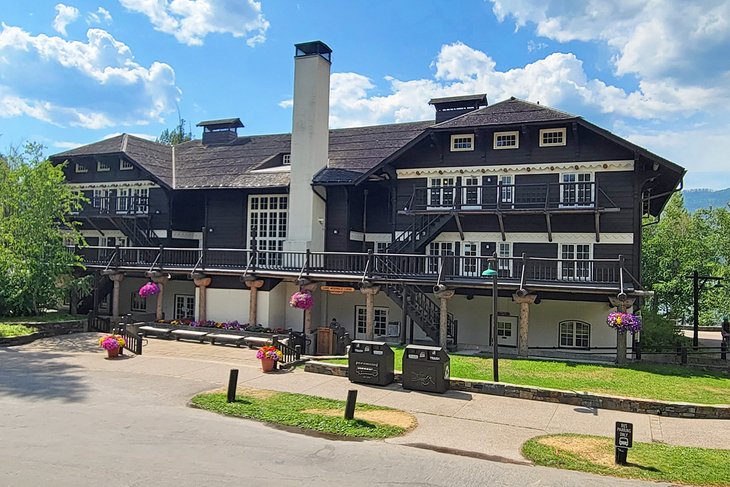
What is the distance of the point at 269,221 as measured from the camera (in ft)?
94.6

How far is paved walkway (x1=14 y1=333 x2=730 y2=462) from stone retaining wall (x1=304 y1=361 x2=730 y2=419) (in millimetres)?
247

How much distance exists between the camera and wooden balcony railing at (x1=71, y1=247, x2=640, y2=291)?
2036cm

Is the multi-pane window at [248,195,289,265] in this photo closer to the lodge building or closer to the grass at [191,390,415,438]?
the lodge building

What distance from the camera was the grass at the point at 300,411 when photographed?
11.4 meters

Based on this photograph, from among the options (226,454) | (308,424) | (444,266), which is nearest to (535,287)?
(444,266)

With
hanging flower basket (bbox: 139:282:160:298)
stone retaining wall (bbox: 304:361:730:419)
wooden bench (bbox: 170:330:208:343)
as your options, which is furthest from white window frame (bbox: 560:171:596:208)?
hanging flower basket (bbox: 139:282:160:298)

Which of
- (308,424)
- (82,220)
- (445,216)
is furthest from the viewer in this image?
(82,220)

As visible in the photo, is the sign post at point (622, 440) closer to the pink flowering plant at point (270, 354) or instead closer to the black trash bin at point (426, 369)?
the black trash bin at point (426, 369)

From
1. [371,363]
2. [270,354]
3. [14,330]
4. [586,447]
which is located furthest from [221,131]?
[586,447]

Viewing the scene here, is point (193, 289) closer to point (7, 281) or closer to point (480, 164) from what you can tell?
point (7, 281)

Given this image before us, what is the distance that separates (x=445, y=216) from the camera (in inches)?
944

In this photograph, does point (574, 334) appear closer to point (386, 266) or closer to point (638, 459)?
point (386, 266)

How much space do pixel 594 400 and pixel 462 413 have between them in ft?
11.9

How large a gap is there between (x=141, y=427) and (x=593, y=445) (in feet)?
29.1
